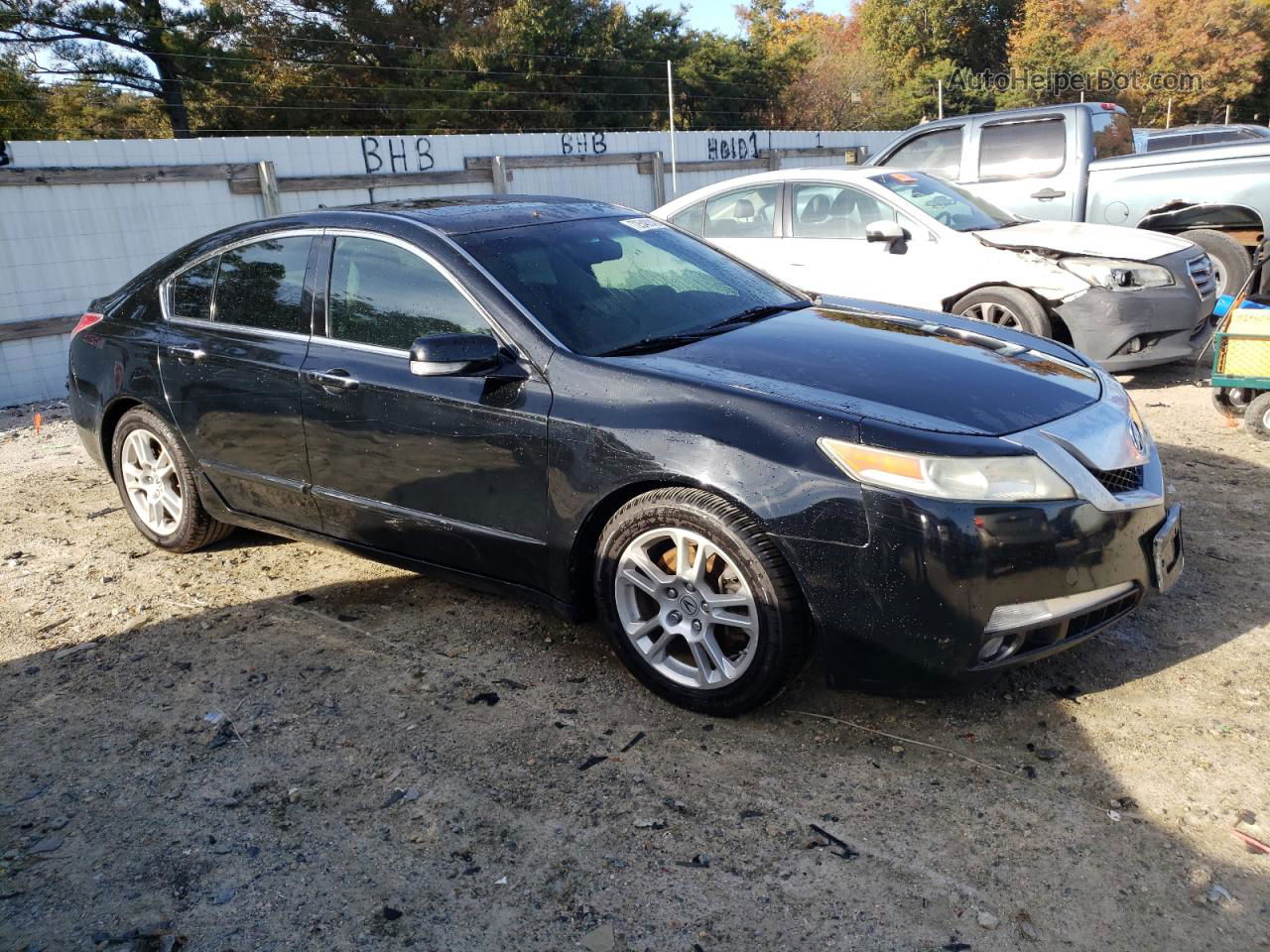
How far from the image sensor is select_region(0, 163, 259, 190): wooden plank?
980 centimetres

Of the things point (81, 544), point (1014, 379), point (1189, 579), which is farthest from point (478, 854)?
point (81, 544)

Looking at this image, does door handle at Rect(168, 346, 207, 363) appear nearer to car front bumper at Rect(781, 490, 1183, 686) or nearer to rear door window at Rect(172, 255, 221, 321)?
rear door window at Rect(172, 255, 221, 321)

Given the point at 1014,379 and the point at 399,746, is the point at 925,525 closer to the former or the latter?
the point at 1014,379

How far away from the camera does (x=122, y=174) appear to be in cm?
1060

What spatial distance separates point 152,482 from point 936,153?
8.06 meters

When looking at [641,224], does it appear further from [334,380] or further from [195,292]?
[195,292]

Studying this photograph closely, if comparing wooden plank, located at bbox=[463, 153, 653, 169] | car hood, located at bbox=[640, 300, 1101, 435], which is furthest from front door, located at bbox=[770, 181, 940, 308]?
wooden plank, located at bbox=[463, 153, 653, 169]

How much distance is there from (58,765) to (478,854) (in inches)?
61.6

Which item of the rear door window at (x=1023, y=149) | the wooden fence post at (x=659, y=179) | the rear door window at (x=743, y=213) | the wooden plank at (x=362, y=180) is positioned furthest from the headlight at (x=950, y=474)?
the wooden fence post at (x=659, y=179)

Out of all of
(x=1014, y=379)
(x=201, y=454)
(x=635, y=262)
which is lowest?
(x=201, y=454)

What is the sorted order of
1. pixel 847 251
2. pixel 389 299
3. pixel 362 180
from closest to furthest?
pixel 389 299
pixel 847 251
pixel 362 180

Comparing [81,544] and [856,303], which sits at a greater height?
[856,303]

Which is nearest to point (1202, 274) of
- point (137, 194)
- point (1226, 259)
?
point (1226, 259)

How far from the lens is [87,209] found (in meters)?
10.4
